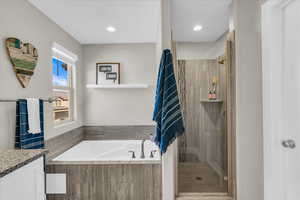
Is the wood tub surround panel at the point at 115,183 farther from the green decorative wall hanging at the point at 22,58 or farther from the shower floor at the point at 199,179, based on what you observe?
the green decorative wall hanging at the point at 22,58

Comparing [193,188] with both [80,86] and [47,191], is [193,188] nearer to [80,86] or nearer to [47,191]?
[47,191]

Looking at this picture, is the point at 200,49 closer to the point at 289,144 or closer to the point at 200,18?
the point at 200,18

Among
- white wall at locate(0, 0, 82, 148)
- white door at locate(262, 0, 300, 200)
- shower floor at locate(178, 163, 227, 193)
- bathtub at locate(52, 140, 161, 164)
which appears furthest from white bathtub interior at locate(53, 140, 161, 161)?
white door at locate(262, 0, 300, 200)

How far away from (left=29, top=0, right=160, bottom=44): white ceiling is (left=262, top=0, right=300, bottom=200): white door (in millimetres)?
1212

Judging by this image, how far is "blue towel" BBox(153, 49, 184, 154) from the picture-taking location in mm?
2074

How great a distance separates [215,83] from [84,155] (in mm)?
2243

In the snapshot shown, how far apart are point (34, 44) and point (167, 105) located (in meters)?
1.65

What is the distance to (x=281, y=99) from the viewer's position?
1894 mm

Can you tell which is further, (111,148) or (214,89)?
(111,148)

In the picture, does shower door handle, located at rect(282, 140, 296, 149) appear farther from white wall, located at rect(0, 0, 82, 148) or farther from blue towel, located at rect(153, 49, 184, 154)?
white wall, located at rect(0, 0, 82, 148)

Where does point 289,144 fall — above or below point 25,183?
above

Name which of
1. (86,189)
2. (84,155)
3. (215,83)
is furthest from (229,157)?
(84,155)

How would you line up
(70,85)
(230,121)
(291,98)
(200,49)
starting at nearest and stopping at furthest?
(291,98)
(230,121)
(200,49)
(70,85)

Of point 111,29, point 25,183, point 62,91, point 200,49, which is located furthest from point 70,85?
point 25,183
